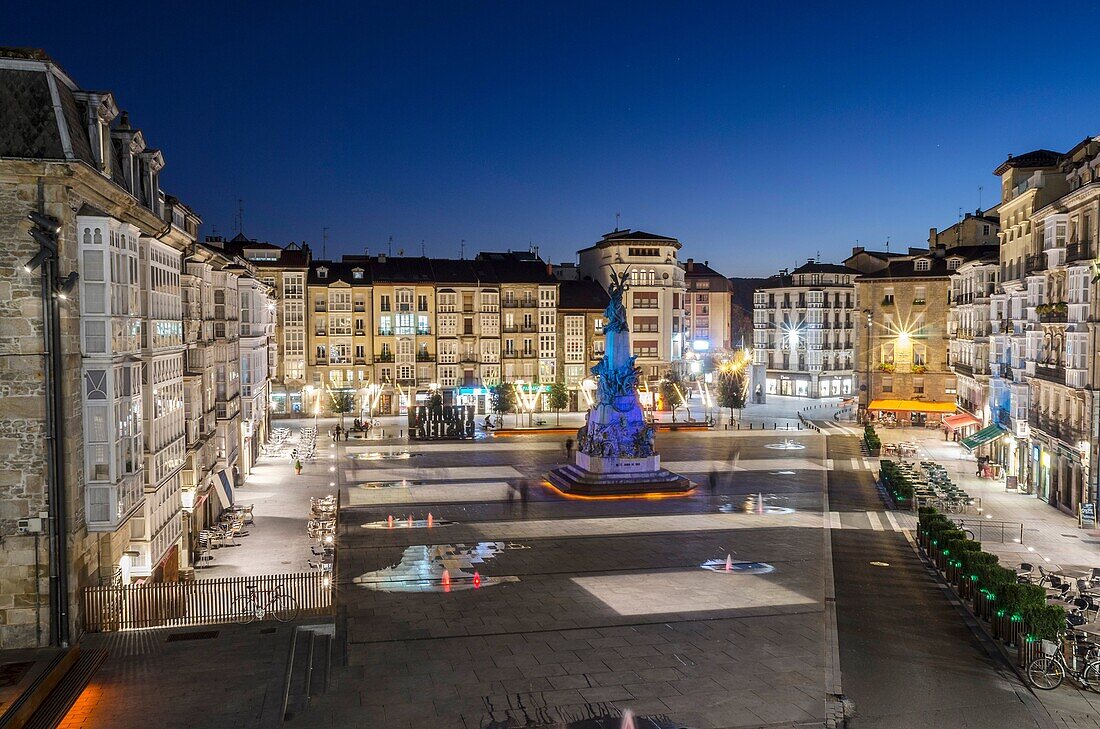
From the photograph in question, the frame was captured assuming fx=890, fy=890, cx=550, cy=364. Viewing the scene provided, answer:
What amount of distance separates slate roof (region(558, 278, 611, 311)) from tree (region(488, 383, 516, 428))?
1381cm

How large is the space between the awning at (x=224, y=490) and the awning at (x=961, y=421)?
150 ft

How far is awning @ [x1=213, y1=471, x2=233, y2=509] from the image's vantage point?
34781 mm

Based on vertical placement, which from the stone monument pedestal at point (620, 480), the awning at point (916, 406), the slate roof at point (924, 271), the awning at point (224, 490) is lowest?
the stone monument pedestal at point (620, 480)

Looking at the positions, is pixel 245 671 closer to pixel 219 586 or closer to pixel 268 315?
pixel 219 586

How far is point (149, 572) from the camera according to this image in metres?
22.7

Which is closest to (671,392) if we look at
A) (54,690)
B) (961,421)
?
(961,421)

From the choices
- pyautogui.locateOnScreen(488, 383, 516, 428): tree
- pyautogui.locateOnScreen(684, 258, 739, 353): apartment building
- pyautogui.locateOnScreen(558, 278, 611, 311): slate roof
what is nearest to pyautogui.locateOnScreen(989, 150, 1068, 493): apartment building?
pyautogui.locateOnScreen(488, 383, 516, 428): tree

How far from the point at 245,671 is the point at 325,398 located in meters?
66.3

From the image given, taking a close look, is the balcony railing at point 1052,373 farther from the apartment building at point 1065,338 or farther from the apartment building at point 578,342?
the apartment building at point 578,342

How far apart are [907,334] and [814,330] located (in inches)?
764

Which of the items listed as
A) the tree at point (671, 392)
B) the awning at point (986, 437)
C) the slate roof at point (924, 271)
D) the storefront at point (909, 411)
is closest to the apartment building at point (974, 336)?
the storefront at point (909, 411)

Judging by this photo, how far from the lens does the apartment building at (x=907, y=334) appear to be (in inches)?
3253

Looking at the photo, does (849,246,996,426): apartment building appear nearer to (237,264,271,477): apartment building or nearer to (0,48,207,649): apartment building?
(237,264,271,477): apartment building

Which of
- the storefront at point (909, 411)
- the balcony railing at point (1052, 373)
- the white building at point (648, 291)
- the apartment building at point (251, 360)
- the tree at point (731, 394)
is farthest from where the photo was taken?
the white building at point (648, 291)
